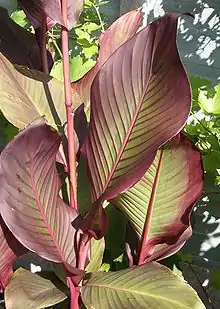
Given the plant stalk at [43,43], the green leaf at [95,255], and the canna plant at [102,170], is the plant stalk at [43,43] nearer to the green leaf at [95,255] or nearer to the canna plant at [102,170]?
the canna plant at [102,170]

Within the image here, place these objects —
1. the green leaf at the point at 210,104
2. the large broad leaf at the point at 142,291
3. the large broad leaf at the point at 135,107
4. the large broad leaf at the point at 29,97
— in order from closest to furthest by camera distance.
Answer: the large broad leaf at the point at 135,107 < the large broad leaf at the point at 142,291 < the large broad leaf at the point at 29,97 < the green leaf at the point at 210,104

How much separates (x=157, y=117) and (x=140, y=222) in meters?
0.28

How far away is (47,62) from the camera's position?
4.65 feet

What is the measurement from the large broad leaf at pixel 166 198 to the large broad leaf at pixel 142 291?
0.08 m

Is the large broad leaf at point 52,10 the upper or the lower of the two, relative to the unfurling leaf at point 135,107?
upper

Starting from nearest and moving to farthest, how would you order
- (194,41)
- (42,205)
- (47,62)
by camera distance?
(42,205), (47,62), (194,41)

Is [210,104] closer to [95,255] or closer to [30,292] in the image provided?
[95,255]

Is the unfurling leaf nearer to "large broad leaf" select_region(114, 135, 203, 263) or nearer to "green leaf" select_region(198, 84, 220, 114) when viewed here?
"large broad leaf" select_region(114, 135, 203, 263)

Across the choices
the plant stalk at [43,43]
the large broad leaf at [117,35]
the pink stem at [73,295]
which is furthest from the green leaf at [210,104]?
the pink stem at [73,295]

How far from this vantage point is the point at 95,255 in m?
1.27

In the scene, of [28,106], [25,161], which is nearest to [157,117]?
[25,161]

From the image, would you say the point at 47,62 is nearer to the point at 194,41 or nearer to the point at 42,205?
the point at 42,205

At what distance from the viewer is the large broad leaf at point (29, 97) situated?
3.83 feet

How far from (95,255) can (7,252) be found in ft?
0.59
